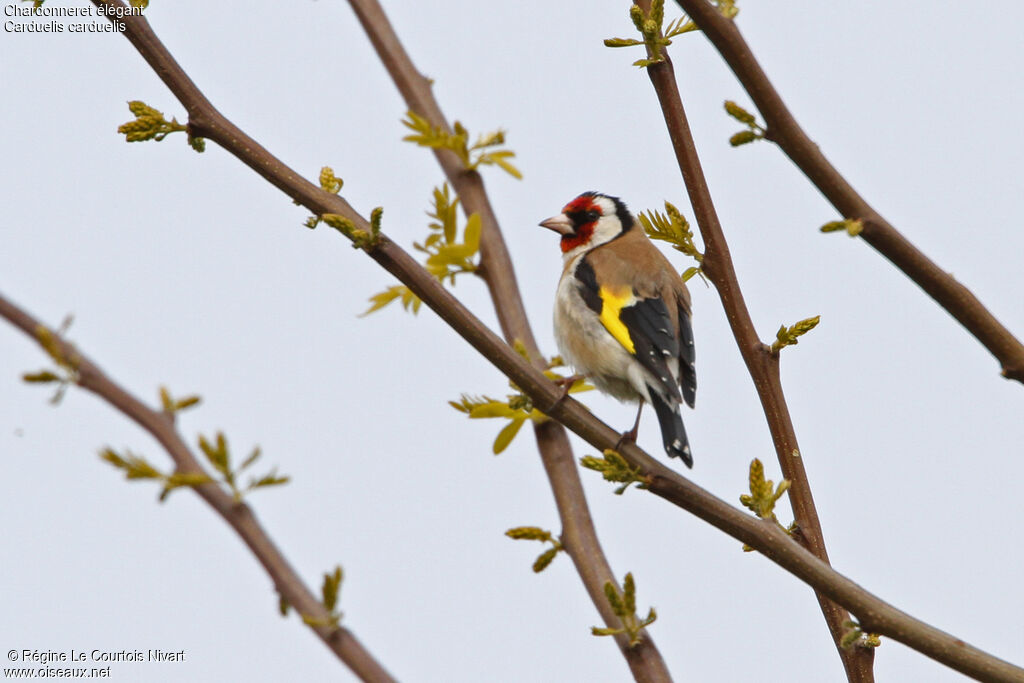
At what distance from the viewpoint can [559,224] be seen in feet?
18.0

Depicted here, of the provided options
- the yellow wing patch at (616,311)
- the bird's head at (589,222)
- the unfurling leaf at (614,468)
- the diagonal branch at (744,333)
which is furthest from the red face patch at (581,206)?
the unfurling leaf at (614,468)

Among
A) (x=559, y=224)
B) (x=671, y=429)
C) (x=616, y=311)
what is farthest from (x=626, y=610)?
(x=559, y=224)

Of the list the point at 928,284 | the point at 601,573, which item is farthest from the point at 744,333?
the point at 601,573

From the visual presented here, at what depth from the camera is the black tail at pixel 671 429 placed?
11.6ft

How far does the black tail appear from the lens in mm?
3551

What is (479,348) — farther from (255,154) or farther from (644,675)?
(644,675)

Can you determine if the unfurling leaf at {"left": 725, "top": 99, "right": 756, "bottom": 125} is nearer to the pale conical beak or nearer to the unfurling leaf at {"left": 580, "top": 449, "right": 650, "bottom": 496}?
the unfurling leaf at {"left": 580, "top": 449, "right": 650, "bottom": 496}

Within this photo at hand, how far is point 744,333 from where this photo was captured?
9.20 ft

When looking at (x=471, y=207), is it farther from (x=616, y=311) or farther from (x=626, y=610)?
(x=626, y=610)

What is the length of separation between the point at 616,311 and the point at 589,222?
1418mm

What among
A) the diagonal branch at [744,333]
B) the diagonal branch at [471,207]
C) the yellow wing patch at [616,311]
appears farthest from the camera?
the yellow wing patch at [616,311]

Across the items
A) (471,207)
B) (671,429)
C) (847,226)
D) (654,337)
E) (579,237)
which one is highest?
(579,237)

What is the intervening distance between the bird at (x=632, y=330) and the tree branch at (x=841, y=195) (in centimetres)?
137

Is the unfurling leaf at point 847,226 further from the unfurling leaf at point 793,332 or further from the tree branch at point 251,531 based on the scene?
the tree branch at point 251,531
